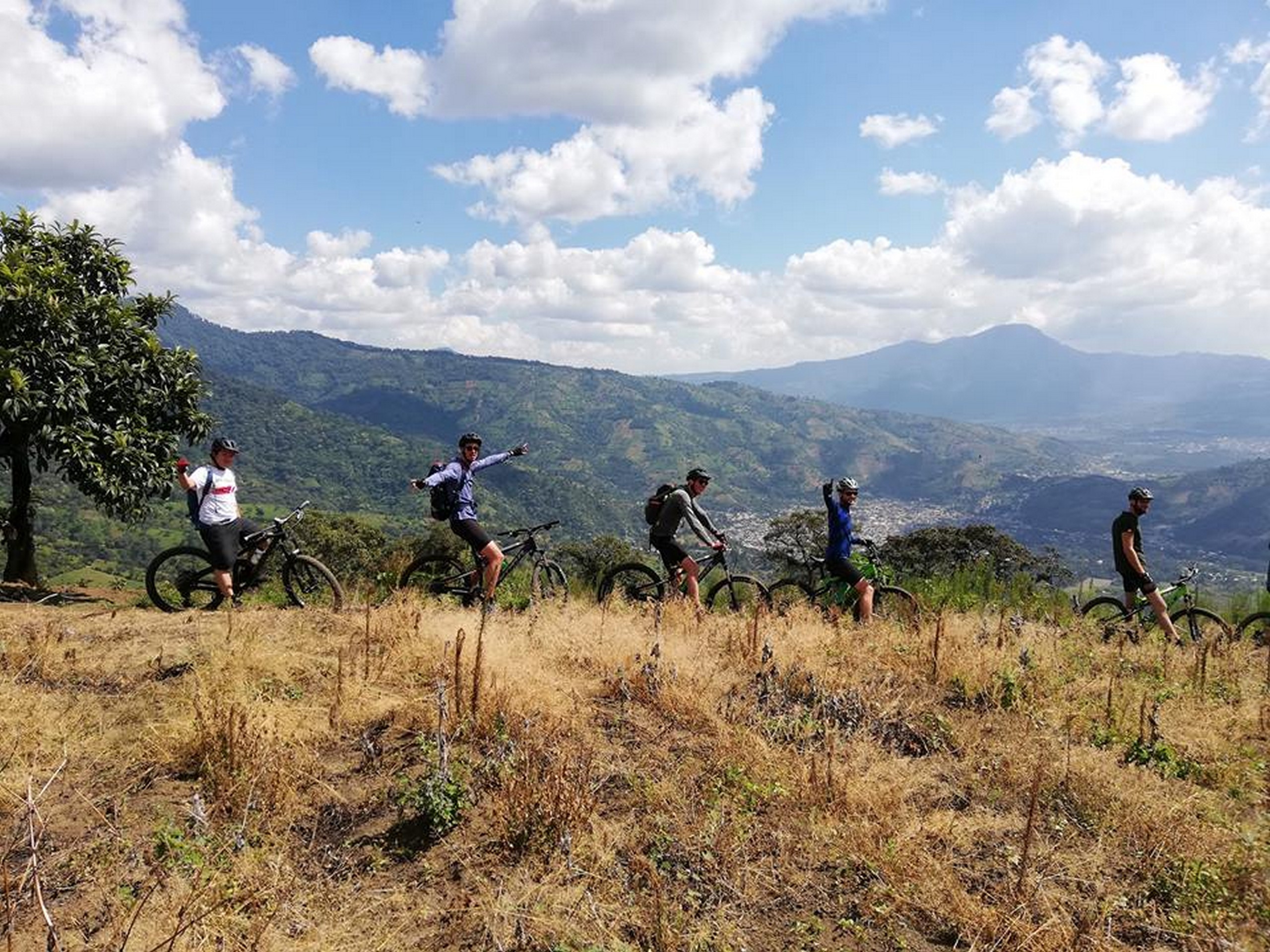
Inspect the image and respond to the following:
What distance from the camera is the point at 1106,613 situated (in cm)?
1074

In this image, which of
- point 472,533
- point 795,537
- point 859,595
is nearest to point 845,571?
point 859,595

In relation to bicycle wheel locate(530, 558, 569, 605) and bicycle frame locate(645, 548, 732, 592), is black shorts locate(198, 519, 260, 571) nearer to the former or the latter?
bicycle wheel locate(530, 558, 569, 605)

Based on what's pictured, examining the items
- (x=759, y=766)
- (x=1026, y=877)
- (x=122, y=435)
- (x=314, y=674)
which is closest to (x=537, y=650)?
(x=314, y=674)

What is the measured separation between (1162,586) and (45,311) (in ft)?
61.8

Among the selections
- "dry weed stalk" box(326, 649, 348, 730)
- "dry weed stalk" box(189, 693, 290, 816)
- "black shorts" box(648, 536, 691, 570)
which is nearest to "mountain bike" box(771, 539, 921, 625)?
"black shorts" box(648, 536, 691, 570)

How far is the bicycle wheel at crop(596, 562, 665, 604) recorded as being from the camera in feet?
33.4

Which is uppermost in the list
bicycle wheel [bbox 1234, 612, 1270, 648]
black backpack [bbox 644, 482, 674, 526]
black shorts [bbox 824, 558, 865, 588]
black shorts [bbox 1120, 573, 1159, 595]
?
black backpack [bbox 644, 482, 674, 526]

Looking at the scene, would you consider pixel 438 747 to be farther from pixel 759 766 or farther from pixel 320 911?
pixel 759 766

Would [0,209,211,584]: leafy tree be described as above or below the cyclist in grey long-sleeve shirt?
above

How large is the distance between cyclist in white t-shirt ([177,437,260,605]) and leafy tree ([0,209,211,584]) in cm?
462

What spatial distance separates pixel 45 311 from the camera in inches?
454

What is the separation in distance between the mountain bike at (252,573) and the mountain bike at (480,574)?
1.10 m

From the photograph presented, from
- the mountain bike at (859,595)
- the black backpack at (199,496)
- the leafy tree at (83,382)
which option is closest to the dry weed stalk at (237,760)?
the black backpack at (199,496)

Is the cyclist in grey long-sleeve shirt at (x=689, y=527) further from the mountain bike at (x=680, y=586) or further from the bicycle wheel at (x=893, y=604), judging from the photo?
the bicycle wheel at (x=893, y=604)
